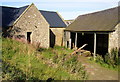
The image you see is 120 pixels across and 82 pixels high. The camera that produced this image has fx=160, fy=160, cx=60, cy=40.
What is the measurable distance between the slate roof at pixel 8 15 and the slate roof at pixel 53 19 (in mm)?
5165

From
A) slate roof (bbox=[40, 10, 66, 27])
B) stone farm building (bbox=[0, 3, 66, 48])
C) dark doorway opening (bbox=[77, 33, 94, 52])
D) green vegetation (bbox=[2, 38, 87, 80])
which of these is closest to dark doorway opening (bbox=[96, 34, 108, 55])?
dark doorway opening (bbox=[77, 33, 94, 52])

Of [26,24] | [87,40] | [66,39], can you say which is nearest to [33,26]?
[26,24]

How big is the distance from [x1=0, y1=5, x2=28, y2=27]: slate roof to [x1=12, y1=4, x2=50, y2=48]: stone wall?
3.68ft

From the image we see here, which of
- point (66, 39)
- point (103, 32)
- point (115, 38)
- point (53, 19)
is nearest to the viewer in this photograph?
point (115, 38)

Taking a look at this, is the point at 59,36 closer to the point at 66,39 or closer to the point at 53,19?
the point at 66,39

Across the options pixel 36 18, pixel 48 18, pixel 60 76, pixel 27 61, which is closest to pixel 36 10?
pixel 36 18

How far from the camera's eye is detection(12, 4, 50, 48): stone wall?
740 inches

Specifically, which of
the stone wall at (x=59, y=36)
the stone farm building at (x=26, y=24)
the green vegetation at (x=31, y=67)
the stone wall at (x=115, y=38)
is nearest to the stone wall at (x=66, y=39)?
the stone wall at (x=59, y=36)

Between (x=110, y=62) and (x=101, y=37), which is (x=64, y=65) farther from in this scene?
(x=101, y=37)

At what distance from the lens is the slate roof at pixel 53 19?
80.7 feet

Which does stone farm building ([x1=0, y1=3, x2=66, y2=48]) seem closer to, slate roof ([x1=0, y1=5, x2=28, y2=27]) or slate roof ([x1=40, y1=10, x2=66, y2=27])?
slate roof ([x1=0, y1=5, x2=28, y2=27])

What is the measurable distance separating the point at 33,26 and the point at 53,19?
6429 millimetres

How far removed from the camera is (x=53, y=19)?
83.9 ft

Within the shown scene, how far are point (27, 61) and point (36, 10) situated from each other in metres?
10.7
